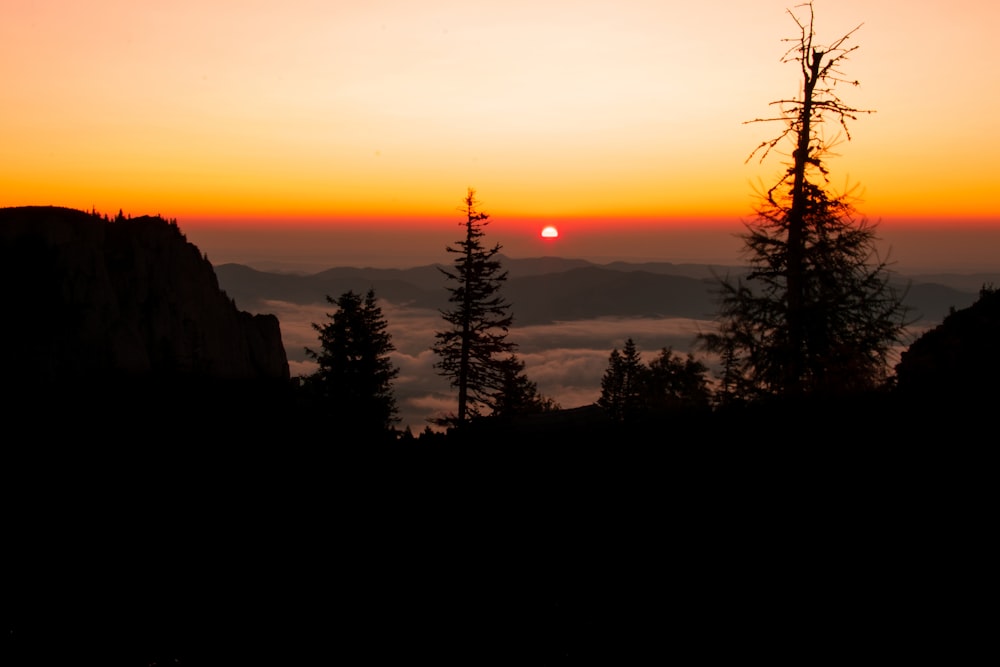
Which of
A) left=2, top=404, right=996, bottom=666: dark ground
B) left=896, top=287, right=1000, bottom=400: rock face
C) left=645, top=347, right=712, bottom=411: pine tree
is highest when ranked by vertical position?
left=896, top=287, right=1000, bottom=400: rock face

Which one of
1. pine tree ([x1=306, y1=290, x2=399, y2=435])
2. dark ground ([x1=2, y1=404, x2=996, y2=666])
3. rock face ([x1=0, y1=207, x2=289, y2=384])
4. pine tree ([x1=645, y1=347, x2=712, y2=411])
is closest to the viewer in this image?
dark ground ([x1=2, y1=404, x2=996, y2=666])

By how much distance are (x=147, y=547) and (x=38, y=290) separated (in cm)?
2709

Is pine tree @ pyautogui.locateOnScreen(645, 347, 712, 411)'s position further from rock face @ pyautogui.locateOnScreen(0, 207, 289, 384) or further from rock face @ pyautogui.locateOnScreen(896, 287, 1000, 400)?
rock face @ pyautogui.locateOnScreen(0, 207, 289, 384)

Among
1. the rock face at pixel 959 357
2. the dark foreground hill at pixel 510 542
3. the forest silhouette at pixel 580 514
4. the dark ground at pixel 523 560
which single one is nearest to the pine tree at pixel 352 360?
the forest silhouette at pixel 580 514

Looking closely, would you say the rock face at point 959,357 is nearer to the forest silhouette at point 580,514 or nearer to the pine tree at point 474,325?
the forest silhouette at point 580,514

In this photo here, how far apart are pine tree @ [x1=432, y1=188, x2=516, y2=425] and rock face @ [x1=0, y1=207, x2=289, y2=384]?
13391mm

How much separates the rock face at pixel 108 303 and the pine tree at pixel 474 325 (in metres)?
13.4

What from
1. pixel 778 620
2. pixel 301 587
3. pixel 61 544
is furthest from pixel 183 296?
pixel 778 620

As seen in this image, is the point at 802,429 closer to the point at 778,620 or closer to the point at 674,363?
the point at 778,620

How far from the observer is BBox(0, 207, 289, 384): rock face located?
94.2 ft

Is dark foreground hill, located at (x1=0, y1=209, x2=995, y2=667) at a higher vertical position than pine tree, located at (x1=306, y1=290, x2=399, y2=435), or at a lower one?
lower

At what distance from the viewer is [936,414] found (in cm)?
1120

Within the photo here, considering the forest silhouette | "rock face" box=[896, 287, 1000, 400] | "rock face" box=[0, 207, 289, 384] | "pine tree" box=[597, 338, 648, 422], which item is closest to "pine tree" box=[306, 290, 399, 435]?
"rock face" box=[0, 207, 289, 384]

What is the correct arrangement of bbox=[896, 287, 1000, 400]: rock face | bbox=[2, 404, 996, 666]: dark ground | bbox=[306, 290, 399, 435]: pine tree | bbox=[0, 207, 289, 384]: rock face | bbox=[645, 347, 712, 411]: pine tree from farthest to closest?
bbox=[645, 347, 712, 411]: pine tree → bbox=[306, 290, 399, 435]: pine tree → bbox=[0, 207, 289, 384]: rock face → bbox=[896, 287, 1000, 400]: rock face → bbox=[2, 404, 996, 666]: dark ground
